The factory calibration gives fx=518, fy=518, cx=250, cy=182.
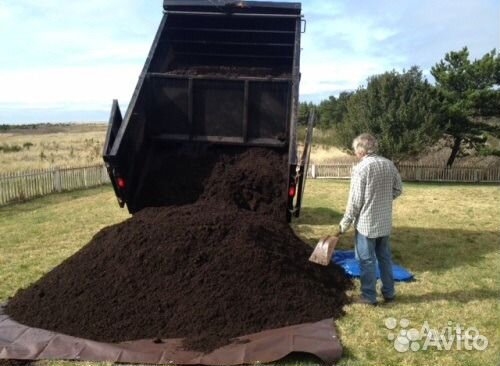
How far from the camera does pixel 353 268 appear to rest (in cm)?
657

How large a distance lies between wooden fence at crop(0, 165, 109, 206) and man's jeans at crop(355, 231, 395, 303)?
12.2 m

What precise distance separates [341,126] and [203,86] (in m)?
23.9

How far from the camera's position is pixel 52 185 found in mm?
17406

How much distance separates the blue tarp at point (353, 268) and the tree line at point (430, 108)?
19.4 metres

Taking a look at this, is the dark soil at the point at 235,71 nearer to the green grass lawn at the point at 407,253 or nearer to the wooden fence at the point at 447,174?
the green grass lawn at the point at 407,253

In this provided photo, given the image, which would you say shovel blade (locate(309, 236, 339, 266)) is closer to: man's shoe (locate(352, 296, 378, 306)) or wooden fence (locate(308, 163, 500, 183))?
man's shoe (locate(352, 296, 378, 306))

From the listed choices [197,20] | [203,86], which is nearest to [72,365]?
[203,86]

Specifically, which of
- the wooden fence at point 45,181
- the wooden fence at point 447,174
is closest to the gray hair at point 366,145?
the wooden fence at point 45,181

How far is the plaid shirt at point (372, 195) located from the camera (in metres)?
5.35

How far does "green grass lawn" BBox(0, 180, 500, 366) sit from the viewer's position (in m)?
4.54

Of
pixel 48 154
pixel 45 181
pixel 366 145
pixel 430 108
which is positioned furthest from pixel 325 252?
pixel 48 154

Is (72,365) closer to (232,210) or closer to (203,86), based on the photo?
(232,210)

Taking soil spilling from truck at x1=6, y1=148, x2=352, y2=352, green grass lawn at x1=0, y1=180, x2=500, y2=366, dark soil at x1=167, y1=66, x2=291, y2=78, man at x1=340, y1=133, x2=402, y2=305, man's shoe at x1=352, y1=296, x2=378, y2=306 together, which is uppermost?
dark soil at x1=167, y1=66, x2=291, y2=78
